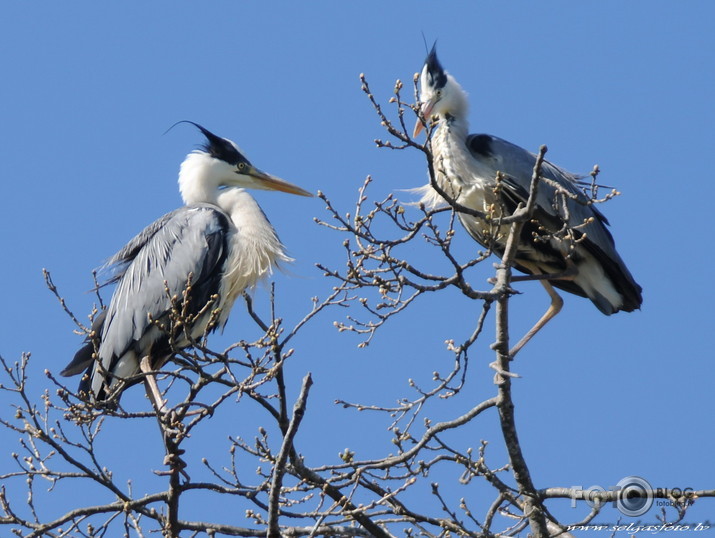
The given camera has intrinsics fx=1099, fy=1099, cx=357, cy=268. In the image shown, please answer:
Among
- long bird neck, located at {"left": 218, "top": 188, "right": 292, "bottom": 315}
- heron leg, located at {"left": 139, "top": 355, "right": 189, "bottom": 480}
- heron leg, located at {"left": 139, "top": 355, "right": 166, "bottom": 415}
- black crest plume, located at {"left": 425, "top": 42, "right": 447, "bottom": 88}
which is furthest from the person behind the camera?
black crest plume, located at {"left": 425, "top": 42, "right": 447, "bottom": 88}

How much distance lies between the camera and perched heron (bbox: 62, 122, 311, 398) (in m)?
6.07

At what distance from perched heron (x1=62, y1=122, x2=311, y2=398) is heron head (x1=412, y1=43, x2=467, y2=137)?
134cm

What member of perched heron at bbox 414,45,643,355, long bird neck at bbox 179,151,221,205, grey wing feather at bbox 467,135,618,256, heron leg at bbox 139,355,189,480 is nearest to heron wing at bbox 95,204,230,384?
long bird neck at bbox 179,151,221,205

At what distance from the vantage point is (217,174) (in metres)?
7.17

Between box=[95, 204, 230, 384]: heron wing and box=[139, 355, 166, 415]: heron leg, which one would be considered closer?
box=[139, 355, 166, 415]: heron leg

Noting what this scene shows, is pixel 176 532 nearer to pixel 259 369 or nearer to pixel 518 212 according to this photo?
pixel 259 369


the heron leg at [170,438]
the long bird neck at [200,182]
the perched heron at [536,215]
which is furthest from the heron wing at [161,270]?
the heron leg at [170,438]

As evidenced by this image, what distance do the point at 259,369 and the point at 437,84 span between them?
405cm

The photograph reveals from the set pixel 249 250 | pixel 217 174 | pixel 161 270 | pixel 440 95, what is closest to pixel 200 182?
pixel 217 174

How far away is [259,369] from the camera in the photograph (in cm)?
378

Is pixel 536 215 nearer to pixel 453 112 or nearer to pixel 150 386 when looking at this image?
pixel 453 112

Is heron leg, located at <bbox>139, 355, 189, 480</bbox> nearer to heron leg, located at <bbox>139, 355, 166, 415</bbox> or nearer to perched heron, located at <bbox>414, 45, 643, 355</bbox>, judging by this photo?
heron leg, located at <bbox>139, 355, 166, 415</bbox>

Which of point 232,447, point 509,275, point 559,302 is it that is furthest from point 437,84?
point 232,447

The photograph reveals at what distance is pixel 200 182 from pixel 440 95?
170cm
